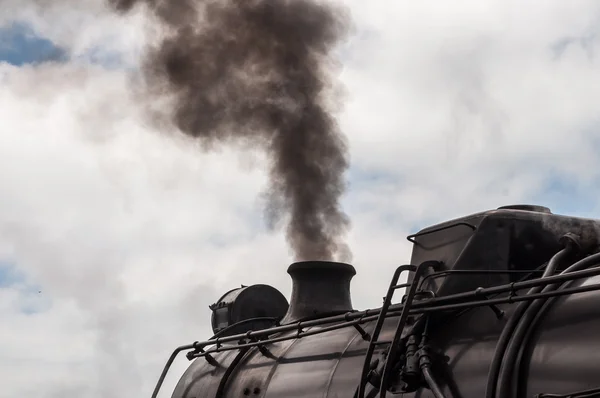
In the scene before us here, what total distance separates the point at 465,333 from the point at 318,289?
11.4 ft

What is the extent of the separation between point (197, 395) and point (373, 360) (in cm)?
286

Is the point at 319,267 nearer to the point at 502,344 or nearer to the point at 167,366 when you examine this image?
the point at 167,366

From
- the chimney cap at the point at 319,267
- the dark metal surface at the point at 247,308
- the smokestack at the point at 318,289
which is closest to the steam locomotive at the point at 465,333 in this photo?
the smokestack at the point at 318,289

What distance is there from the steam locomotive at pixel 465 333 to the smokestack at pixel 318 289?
26 cm

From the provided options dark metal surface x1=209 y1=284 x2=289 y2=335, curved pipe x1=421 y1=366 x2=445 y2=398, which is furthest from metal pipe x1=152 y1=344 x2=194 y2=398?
curved pipe x1=421 y1=366 x2=445 y2=398

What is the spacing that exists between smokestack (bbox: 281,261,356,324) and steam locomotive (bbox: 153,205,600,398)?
26 centimetres

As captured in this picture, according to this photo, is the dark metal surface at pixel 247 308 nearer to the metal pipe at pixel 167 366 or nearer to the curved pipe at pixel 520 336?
the metal pipe at pixel 167 366

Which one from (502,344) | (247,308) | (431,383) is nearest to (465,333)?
(431,383)

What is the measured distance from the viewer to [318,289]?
8836mm

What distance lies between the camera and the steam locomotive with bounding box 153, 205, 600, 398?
465 centimetres

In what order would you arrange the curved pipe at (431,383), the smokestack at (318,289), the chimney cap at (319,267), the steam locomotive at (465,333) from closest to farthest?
the steam locomotive at (465,333) → the curved pipe at (431,383) → the smokestack at (318,289) → the chimney cap at (319,267)

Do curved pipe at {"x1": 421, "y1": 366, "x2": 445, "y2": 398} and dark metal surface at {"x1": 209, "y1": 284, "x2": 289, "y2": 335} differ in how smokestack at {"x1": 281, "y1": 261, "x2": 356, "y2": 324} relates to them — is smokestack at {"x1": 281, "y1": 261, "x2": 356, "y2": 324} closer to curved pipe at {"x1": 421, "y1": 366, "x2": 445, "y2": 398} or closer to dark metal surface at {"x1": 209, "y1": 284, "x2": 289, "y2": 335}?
dark metal surface at {"x1": 209, "y1": 284, "x2": 289, "y2": 335}

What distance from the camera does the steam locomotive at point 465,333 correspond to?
4.65 meters

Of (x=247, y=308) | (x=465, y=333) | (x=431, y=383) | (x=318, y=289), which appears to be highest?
A: (x=247, y=308)
